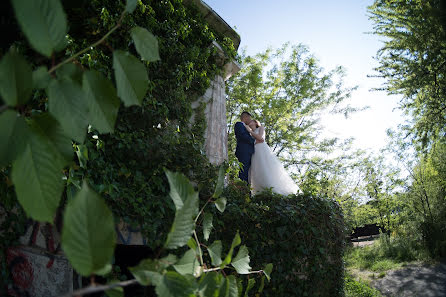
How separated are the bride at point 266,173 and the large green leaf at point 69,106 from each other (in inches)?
199

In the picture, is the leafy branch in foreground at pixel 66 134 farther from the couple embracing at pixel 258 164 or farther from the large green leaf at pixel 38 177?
the couple embracing at pixel 258 164

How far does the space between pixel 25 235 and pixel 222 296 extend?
8.54 ft

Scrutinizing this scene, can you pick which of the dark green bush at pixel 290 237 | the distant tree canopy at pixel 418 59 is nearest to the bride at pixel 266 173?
the dark green bush at pixel 290 237

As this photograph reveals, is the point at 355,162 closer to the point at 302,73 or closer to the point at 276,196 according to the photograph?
the point at 302,73

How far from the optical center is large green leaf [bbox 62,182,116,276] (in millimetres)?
290

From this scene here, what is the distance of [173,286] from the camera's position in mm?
387

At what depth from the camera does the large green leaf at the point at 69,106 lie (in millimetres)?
368

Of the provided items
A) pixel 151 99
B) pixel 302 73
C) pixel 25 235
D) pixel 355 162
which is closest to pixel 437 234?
pixel 355 162

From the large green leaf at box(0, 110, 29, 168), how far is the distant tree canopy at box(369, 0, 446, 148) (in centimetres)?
649

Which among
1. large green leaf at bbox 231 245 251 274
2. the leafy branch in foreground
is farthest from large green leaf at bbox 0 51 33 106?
large green leaf at bbox 231 245 251 274

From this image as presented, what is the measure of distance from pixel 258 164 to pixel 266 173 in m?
0.28

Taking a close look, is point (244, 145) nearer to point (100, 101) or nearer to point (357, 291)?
point (357, 291)

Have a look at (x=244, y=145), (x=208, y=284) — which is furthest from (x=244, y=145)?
(x=208, y=284)

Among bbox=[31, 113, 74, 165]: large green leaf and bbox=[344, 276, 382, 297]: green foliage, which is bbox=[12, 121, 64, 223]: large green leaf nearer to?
bbox=[31, 113, 74, 165]: large green leaf
